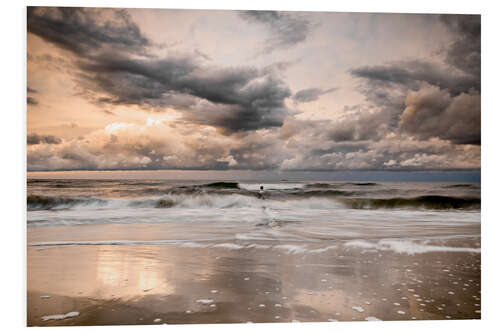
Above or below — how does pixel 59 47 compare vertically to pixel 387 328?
above

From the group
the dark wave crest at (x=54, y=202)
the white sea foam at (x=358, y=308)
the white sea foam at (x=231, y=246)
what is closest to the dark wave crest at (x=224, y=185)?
the white sea foam at (x=231, y=246)

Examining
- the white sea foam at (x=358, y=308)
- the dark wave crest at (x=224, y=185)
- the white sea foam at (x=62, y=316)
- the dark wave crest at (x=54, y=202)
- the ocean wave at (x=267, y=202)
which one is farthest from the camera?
the dark wave crest at (x=224, y=185)

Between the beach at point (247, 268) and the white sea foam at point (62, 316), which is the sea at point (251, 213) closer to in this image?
the beach at point (247, 268)

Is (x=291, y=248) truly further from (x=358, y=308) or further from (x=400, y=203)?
(x=400, y=203)

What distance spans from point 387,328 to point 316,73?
2.15m

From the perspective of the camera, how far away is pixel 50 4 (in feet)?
9.14

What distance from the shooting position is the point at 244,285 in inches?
90.7

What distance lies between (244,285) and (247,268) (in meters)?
0.23

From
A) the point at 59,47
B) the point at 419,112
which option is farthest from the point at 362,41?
the point at 59,47

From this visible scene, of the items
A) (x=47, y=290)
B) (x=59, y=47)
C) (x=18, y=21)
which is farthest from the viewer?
(x=59, y=47)

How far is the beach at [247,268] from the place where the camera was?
84.4 inches

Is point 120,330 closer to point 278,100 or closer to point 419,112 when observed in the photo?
point 278,100

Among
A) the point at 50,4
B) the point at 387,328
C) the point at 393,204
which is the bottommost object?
the point at 387,328

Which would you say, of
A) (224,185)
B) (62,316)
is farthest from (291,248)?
(62,316)
